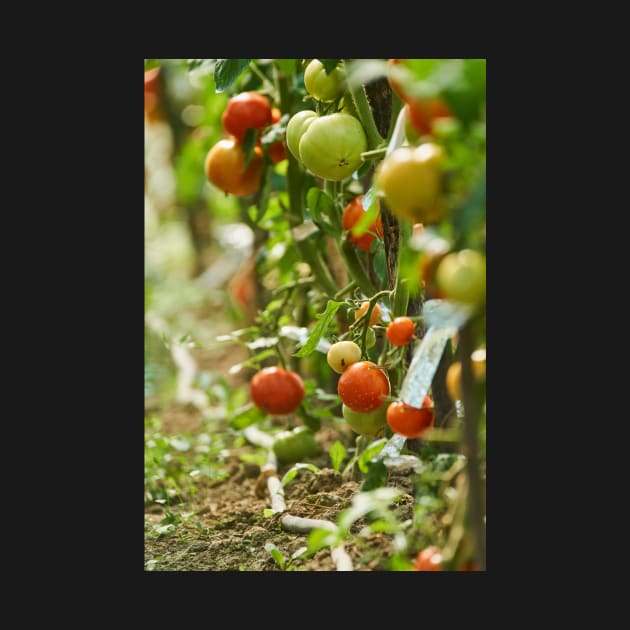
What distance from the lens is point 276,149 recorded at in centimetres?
209

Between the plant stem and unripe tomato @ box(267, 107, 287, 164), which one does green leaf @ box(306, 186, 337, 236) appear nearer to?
unripe tomato @ box(267, 107, 287, 164)

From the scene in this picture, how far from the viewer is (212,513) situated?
6.42 ft

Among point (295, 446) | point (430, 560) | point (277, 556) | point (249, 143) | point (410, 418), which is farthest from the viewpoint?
point (295, 446)

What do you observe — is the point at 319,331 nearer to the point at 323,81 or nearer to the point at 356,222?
the point at 356,222

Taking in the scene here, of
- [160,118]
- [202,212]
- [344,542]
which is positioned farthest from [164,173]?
[344,542]

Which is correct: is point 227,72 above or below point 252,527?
above

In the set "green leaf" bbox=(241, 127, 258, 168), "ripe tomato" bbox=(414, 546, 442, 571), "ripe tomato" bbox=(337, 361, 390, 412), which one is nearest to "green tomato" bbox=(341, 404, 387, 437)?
"ripe tomato" bbox=(337, 361, 390, 412)

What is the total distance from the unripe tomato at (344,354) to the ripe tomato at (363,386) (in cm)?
4

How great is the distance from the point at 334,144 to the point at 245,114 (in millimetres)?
492

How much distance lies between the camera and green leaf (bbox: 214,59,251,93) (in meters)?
Result: 1.85

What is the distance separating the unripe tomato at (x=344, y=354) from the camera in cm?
161

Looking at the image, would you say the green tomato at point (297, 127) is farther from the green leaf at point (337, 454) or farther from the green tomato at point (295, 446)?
the green tomato at point (295, 446)

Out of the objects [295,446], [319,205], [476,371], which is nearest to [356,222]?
[319,205]

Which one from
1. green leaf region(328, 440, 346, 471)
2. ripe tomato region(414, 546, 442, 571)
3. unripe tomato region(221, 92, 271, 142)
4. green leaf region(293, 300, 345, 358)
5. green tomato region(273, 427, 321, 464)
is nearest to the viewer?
ripe tomato region(414, 546, 442, 571)
